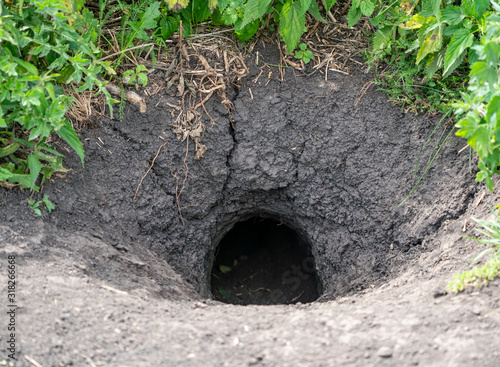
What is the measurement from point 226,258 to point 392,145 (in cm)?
209

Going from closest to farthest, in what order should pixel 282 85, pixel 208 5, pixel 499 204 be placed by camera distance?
pixel 499 204
pixel 208 5
pixel 282 85

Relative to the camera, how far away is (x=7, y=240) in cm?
218

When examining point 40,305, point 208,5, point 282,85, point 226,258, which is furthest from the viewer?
point 226,258

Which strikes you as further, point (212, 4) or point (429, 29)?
point (212, 4)

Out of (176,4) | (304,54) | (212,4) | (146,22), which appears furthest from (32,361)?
(304,54)

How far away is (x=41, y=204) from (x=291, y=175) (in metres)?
1.69

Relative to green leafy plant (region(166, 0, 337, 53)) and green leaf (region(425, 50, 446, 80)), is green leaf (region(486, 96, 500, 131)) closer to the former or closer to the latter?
green leaf (region(425, 50, 446, 80))

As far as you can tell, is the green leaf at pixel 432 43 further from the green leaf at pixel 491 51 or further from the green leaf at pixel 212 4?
the green leaf at pixel 212 4

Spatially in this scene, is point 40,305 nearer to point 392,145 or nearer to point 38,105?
point 38,105

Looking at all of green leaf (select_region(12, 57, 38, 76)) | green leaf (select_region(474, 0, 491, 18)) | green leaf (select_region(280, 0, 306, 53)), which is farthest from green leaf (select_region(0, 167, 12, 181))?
green leaf (select_region(474, 0, 491, 18))

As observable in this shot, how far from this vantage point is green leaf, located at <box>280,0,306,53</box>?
2730 mm

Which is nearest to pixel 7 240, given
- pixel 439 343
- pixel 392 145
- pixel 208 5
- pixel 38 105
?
pixel 38 105

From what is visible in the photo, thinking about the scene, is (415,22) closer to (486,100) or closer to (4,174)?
(486,100)

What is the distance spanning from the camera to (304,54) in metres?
3.07
